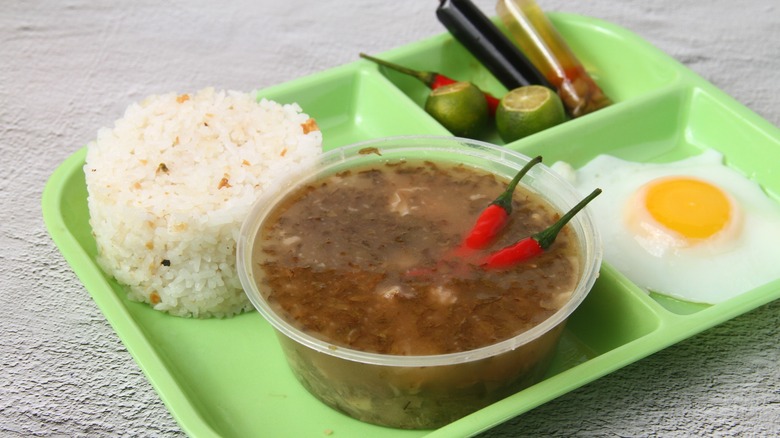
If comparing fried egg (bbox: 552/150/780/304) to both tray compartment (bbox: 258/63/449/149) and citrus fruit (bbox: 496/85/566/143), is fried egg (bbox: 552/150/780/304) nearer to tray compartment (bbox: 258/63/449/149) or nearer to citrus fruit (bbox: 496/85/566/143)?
citrus fruit (bbox: 496/85/566/143)

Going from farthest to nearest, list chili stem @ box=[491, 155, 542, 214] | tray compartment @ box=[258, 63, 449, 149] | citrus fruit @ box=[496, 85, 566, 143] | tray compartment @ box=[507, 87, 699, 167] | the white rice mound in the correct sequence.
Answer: tray compartment @ box=[258, 63, 449, 149], citrus fruit @ box=[496, 85, 566, 143], tray compartment @ box=[507, 87, 699, 167], the white rice mound, chili stem @ box=[491, 155, 542, 214]

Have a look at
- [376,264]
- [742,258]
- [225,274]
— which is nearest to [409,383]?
[376,264]

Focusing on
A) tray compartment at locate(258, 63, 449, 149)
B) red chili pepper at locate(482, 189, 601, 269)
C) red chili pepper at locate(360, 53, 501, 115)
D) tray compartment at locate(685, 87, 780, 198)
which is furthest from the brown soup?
tray compartment at locate(685, 87, 780, 198)

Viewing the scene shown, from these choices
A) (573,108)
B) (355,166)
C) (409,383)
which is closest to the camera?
(409,383)

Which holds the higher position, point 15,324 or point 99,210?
point 99,210

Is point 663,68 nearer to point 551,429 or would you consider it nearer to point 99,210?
point 551,429

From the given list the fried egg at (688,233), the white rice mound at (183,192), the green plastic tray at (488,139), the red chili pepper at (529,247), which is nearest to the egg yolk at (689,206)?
the fried egg at (688,233)

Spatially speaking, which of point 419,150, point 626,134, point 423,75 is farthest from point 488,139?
point 419,150
